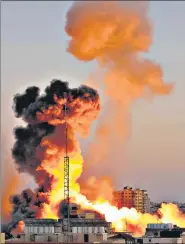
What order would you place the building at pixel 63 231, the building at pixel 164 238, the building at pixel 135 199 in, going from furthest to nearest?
the building at pixel 135 199 < the building at pixel 164 238 < the building at pixel 63 231

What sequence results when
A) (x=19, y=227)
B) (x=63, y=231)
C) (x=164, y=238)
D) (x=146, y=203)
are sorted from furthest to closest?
(x=146, y=203), (x=19, y=227), (x=63, y=231), (x=164, y=238)

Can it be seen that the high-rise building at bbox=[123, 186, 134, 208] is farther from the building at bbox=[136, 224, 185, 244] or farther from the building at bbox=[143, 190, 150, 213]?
the building at bbox=[136, 224, 185, 244]

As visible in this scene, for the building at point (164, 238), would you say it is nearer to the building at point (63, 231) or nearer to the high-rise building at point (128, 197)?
the building at point (63, 231)

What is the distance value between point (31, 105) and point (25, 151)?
536 centimetres

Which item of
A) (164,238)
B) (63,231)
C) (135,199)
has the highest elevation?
(135,199)

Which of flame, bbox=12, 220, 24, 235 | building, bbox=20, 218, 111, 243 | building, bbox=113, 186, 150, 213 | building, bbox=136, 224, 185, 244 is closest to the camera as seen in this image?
building, bbox=20, 218, 111, 243

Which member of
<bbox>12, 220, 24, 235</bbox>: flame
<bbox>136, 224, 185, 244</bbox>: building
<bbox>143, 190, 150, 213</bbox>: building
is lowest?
<bbox>136, 224, 185, 244</bbox>: building

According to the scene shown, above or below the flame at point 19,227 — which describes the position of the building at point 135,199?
above

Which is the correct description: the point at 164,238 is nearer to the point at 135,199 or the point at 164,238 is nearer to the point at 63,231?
the point at 63,231

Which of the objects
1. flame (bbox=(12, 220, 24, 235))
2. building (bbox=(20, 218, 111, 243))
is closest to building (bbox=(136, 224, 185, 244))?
building (bbox=(20, 218, 111, 243))

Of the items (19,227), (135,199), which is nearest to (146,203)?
(135,199)

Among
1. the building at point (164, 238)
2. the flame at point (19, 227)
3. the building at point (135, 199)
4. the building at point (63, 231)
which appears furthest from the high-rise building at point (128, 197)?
the building at point (164, 238)

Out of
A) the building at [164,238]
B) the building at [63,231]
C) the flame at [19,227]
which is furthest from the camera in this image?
the flame at [19,227]

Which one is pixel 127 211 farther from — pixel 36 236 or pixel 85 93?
pixel 36 236
